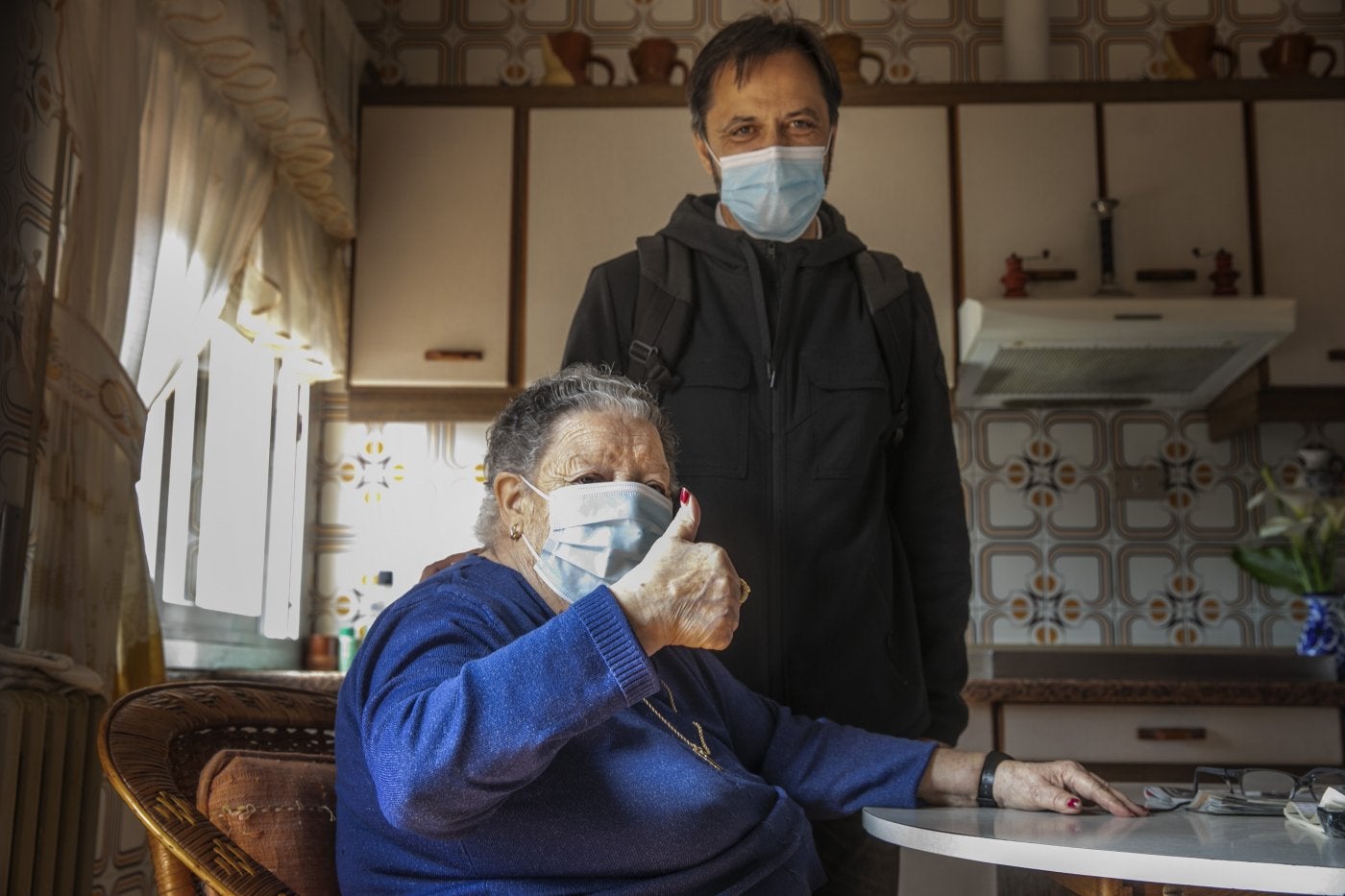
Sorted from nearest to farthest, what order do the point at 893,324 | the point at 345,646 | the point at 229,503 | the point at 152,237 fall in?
the point at 893,324
the point at 152,237
the point at 229,503
the point at 345,646

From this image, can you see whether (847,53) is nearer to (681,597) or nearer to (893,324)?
(893,324)

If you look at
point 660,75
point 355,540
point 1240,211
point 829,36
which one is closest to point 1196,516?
point 1240,211

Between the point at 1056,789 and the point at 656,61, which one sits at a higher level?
the point at 656,61

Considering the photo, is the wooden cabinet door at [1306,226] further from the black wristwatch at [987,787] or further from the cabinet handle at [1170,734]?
the black wristwatch at [987,787]

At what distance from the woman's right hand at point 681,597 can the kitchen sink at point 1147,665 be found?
2483 mm

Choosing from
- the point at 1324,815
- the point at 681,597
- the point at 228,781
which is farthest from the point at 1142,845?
the point at 228,781

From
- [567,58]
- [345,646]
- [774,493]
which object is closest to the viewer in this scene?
[774,493]

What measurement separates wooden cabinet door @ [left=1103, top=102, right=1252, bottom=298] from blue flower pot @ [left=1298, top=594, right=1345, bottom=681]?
78 cm

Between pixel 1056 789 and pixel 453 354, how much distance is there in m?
2.29

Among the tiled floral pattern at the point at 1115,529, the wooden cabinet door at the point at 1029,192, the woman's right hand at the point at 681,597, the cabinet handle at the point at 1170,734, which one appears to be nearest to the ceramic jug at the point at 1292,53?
the wooden cabinet door at the point at 1029,192

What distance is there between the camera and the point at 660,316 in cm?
166

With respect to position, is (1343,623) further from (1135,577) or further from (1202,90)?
(1202,90)

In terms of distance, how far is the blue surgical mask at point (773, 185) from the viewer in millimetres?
1688

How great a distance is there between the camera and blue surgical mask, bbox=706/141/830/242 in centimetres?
169
